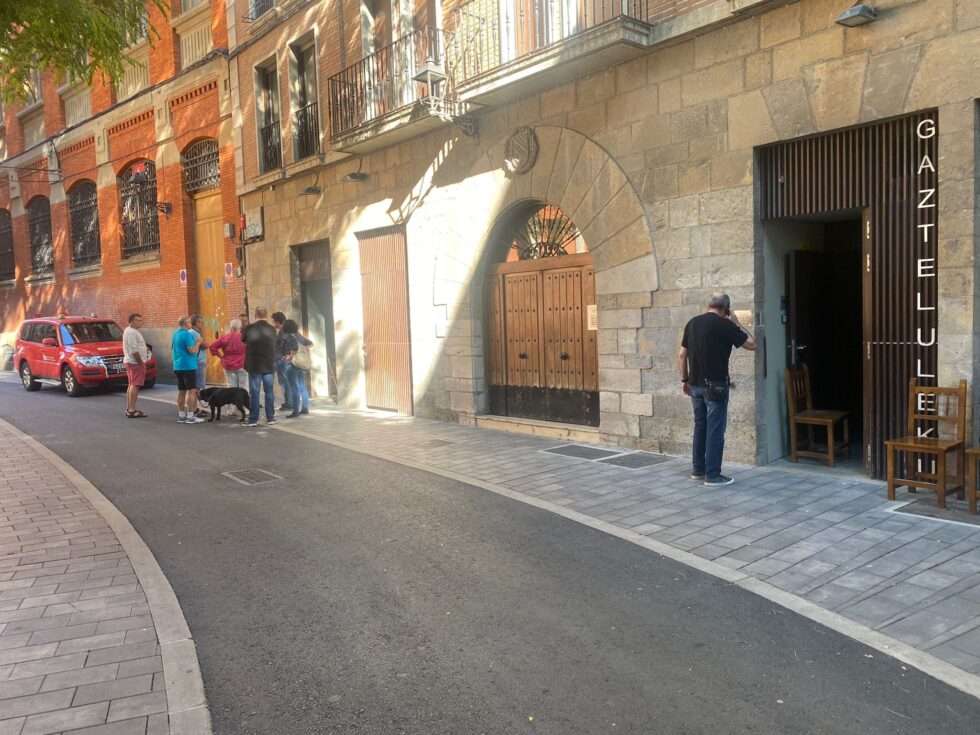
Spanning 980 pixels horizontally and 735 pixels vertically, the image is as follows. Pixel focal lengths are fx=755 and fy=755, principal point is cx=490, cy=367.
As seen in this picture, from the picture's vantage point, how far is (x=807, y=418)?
760 centimetres

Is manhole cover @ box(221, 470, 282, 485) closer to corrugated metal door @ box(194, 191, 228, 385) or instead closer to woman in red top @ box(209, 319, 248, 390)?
woman in red top @ box(209, 319, 248, 390)

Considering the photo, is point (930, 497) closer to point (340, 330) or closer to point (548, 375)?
point (548, 375)

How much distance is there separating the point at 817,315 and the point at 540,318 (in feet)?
11.5

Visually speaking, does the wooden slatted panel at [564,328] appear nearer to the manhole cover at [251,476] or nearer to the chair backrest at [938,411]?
the manhole cover at [251,476]

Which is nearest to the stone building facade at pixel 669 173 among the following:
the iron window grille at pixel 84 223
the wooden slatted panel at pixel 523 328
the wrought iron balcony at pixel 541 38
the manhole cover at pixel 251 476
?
the wrought iron balcony at pixel 541 38

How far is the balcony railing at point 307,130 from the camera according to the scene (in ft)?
46.7

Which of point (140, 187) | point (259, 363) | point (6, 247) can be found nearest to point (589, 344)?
point (259, 363)

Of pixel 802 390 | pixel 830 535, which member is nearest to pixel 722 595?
pixel 830 535

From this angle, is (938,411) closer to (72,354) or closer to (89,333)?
(72,354)

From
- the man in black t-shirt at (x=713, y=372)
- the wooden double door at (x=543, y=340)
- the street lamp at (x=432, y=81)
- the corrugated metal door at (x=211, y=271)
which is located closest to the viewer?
the man in black t-shirt at (x=713, y=372)

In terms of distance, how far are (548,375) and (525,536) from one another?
15.8ft

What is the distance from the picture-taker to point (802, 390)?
8.10m

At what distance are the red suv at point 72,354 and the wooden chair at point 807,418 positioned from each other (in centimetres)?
1340

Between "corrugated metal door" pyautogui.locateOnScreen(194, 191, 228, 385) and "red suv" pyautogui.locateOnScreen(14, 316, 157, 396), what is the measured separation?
1524 millimetres
